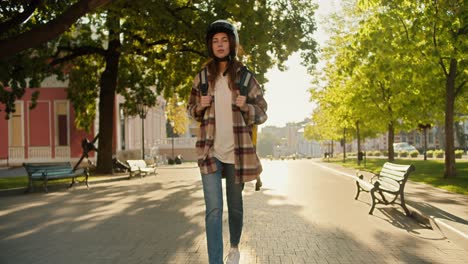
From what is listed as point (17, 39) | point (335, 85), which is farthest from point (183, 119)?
point (17, 39)

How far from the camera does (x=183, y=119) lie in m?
45.3

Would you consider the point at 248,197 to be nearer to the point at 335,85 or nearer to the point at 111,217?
the point at 111,217

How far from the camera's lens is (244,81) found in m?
4.19

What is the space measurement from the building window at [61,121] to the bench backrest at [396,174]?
84.3 ft

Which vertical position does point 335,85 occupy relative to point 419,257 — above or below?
above

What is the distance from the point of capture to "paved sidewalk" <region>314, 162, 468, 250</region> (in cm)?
705

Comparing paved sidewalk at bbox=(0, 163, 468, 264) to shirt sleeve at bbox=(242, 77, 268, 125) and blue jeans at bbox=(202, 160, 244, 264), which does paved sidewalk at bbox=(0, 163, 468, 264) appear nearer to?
blue jeans at bbox=(202, 160, 244, 264)

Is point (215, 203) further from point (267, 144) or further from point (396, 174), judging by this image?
point (267, 144)

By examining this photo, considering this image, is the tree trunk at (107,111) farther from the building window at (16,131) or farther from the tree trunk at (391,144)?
the tree trunk at (391,144)

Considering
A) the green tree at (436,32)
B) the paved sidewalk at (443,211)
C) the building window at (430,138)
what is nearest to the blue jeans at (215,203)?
Result: the paved sidewalk at (443,211)

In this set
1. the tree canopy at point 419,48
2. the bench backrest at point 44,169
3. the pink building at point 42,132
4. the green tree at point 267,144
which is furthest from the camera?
the green tree at point 267,144

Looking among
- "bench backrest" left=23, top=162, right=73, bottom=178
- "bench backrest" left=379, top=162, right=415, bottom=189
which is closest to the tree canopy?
"bench backrest" left=379, top=162, right=415, bottom=189

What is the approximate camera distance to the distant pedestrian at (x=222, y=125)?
4.11m

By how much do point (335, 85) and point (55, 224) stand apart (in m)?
25.6
